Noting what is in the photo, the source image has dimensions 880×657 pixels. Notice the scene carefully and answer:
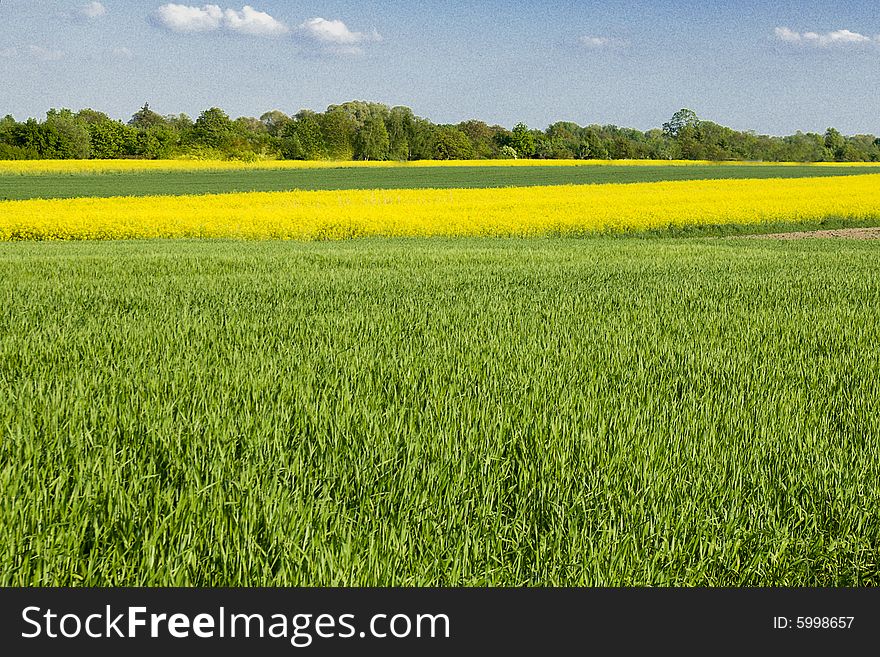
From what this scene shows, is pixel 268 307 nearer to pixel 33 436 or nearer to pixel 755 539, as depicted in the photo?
pixel 33 436

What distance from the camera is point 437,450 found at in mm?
3543

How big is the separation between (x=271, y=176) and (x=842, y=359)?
232 feet

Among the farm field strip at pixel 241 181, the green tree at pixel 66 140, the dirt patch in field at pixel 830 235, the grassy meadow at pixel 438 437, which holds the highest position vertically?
the green tree at pixel 66 140

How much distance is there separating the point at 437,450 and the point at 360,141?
119919 mm

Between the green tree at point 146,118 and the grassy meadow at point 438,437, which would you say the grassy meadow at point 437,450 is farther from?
the green tree at point 146,118

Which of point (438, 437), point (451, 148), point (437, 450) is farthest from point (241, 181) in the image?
point (437, 450)

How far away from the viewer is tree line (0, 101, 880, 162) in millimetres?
101188

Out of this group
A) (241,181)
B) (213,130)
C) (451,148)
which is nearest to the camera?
(241,181)

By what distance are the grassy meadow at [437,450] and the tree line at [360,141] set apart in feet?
320

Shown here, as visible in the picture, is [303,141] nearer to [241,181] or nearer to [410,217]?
[241,181]

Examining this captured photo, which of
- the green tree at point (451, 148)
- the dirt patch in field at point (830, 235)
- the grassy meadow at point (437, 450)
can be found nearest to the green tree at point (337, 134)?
the green tree at point (451, 148)

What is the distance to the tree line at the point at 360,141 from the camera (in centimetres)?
10119

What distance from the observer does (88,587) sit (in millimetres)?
2340

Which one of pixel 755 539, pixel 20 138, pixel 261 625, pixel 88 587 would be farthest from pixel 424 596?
pixel 20 138
